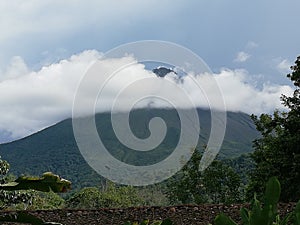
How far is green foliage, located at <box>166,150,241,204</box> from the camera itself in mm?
22688

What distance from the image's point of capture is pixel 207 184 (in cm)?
2306

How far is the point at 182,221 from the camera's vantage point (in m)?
8.34

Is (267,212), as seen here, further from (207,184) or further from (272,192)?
(207,184)

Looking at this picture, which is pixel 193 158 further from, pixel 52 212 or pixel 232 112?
pixel 232 112

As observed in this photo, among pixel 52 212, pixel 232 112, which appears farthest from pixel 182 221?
pixel 232 112

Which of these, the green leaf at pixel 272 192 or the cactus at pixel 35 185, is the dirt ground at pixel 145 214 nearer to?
the cactus at pixel 35 185

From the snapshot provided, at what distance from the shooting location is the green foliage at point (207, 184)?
22688 mm

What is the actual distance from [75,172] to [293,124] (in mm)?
71146

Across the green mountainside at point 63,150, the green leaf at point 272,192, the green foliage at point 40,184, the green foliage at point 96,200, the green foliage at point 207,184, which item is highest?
the green mountainside at point 63,150

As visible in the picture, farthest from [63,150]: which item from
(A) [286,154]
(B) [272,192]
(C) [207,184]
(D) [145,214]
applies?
(B) [272,192]

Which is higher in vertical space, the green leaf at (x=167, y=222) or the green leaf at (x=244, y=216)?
the green leaf at (x=244, y=216)

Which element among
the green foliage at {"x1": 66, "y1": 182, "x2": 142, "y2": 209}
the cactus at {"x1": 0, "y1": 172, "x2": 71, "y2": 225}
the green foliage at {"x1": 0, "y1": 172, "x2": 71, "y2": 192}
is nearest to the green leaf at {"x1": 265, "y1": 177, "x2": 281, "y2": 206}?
the cactus at {"x1": 0, "y1": 172, "x2": 71, "y2": 225}

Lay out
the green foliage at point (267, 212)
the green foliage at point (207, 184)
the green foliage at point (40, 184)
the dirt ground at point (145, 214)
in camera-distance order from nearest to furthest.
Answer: the green foliage at point (267, 212) < the green foliage at point (40, 184) < the dirt ground at point (145, 214) < the green foliage at point (207, 184)

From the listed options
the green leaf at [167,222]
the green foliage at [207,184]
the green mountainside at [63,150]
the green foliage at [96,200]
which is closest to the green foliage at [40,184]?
the green leaf at [167,222]
